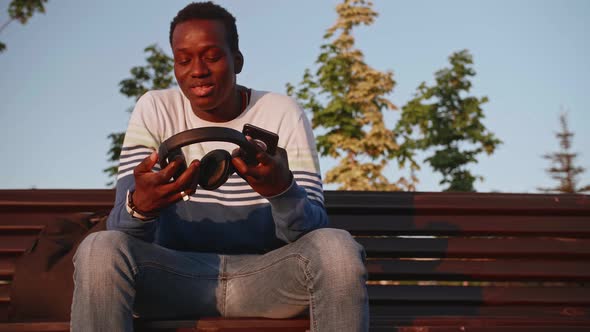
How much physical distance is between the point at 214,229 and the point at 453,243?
1478mm

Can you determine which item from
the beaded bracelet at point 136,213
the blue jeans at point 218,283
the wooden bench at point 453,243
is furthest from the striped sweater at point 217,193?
the wooden bench at point 453,243

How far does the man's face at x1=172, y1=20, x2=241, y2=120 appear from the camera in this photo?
2.80m

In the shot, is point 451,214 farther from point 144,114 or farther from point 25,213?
point 25,213

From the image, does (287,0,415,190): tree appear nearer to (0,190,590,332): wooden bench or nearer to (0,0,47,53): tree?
(0,0,47,53): tree

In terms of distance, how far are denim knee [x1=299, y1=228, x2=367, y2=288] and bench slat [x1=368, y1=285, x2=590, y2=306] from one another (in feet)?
4.00

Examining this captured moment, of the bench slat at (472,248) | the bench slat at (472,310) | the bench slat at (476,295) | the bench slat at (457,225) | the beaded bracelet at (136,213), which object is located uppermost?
the beaded bracelet at (136,213)

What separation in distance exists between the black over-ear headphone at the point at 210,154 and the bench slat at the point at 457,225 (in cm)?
162

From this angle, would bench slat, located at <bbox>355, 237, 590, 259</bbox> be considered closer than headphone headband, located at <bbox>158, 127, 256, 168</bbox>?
No

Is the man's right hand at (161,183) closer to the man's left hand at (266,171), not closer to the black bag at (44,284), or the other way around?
the man's left hand at (266,171)

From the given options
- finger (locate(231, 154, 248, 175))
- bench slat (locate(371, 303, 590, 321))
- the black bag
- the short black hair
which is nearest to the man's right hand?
finger (locate(231, 154, 248, 175))

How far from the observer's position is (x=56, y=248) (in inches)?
112

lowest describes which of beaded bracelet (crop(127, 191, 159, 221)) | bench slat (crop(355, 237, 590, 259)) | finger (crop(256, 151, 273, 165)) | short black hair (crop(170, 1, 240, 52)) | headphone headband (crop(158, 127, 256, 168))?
bench slat (crop(355, 237, 590, 259))

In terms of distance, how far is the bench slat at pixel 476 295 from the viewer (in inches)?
136

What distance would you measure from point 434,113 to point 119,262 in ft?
65.9
